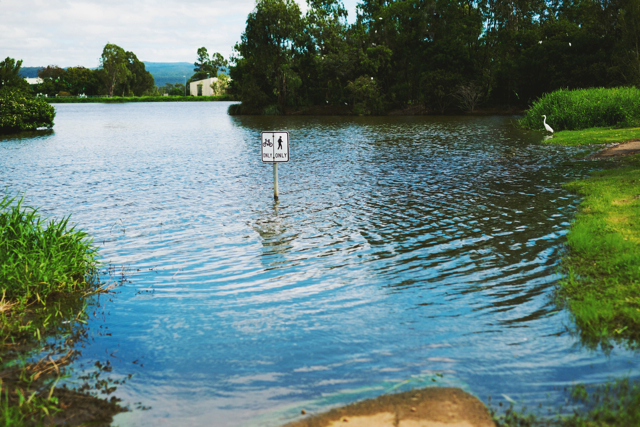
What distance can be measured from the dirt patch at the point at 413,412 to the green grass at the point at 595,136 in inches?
871

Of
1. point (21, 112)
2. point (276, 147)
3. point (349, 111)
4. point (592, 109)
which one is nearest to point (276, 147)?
point (276, 147)

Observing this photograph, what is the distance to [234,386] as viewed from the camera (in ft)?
15.5

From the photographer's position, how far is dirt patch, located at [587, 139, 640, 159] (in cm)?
1870

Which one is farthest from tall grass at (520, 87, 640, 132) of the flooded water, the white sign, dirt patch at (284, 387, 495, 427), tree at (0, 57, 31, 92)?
tree at (0, 57, 31, 92)

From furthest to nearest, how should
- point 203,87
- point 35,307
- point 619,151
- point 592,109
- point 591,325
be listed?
1. point 203,87
2. point 592,109
3. point 619,151
4. point 35,307
5. point 591,325

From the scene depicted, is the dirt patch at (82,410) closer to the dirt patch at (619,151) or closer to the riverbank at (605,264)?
the riverbank at (605,264)

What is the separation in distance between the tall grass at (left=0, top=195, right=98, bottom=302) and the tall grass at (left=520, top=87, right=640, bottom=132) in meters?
28.7

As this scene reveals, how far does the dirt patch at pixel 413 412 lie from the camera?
390cm

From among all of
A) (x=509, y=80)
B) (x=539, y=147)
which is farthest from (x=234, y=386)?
(x=509, y=80)

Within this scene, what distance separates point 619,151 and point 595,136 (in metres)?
5.62

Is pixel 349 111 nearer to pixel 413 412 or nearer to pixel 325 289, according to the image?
pixel 325 289

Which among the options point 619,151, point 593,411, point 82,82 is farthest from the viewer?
point 82,82

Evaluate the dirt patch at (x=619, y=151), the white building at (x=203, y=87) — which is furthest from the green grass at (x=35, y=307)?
the white building at (x=203, y=87)

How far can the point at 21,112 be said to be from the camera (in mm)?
39438
